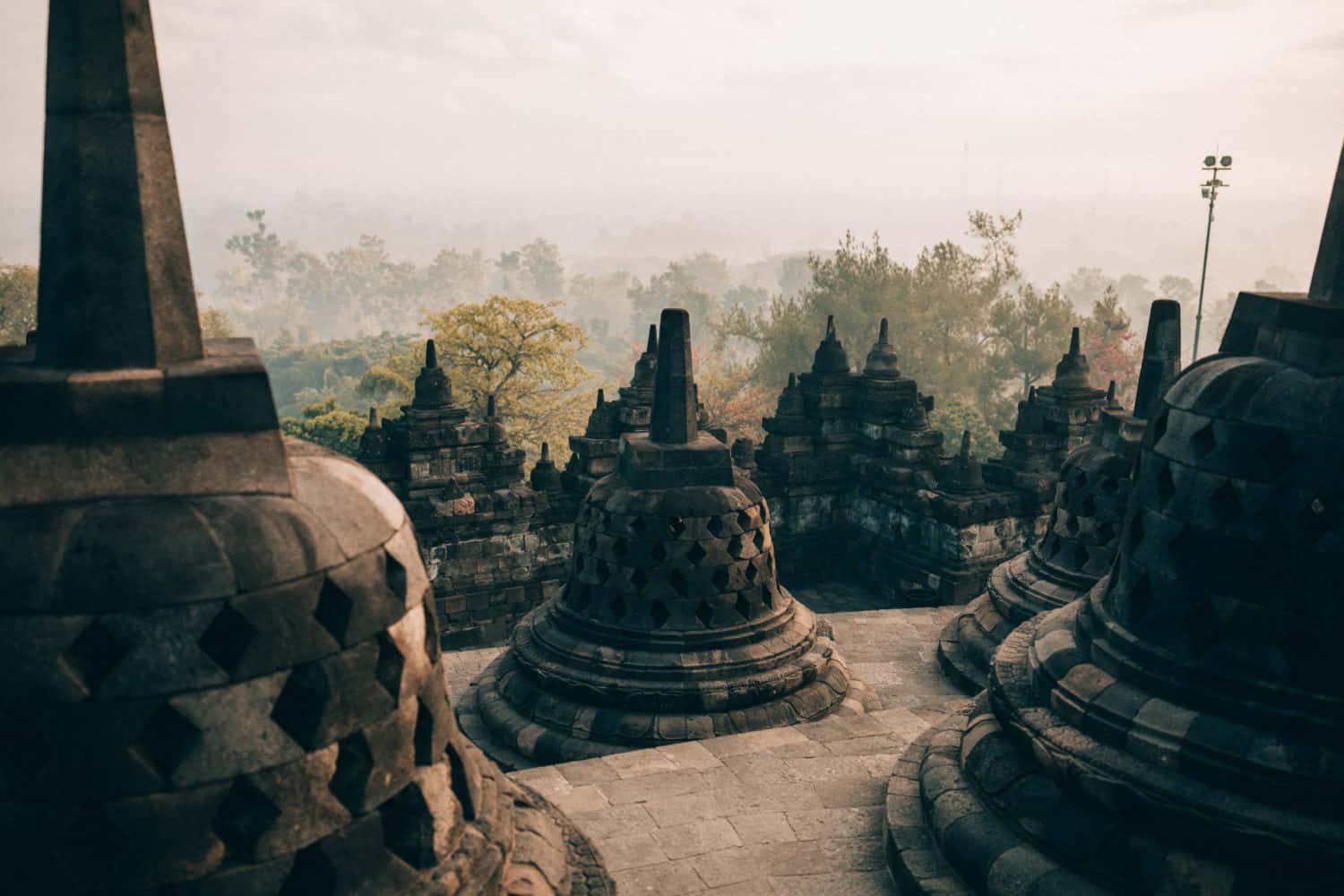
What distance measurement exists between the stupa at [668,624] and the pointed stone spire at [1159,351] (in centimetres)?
435

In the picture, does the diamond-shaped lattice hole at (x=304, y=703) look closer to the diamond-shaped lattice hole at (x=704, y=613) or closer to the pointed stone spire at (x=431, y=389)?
the diamond-shaped lattice hole at (x=704, y=613)

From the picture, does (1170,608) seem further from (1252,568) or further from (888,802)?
(888,802)

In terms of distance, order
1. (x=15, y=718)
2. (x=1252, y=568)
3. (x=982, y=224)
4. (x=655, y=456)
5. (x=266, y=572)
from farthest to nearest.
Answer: (x=982, y=224) < (x=655, y=456) < (x=1252, y=568) < (x=266, y=572) < (x=15, y=718)

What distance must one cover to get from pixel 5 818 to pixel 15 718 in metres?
0.34

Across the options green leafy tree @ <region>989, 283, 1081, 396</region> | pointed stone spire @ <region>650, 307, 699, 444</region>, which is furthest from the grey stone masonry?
green leafy tree @ <region>989, 283, 1081, 396</region>

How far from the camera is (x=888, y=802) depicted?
6684 millimetres

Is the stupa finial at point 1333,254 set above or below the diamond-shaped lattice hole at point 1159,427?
above

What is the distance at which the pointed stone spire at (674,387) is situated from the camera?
9.12 metres

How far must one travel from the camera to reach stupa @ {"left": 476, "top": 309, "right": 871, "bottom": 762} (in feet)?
29.3

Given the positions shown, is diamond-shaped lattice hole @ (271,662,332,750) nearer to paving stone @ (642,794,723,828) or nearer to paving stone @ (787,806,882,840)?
paving stone @ (642,794,723,828)

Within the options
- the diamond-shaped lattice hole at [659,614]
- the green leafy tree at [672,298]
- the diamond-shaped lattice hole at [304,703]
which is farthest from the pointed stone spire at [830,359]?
the green leafy tree at [672,298]

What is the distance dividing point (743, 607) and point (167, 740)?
21.5 feet

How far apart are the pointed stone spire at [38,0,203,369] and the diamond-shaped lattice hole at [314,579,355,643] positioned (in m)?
1.00

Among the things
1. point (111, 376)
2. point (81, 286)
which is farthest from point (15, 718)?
point (81, 286)
